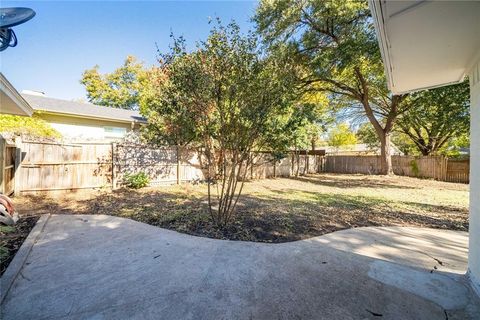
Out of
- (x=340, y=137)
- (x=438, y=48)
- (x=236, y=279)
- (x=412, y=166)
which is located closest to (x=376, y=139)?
(x=340, y=137)

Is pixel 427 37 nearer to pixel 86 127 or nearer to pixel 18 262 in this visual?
pixel 18 262

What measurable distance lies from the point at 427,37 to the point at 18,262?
475 cm

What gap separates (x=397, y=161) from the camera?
53.6ft

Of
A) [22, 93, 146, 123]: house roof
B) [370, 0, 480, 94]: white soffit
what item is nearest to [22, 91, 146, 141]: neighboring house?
[22, 93, 146, 123]: house roof

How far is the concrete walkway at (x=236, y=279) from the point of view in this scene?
194 centimetres

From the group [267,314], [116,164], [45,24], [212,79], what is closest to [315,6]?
[212,79]

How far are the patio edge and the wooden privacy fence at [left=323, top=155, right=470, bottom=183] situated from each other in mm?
17841

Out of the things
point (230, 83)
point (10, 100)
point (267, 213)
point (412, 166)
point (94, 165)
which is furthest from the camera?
point (412, 166)

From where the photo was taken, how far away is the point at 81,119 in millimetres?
12234

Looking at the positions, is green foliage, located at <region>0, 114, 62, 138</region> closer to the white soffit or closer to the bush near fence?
the bush near fence

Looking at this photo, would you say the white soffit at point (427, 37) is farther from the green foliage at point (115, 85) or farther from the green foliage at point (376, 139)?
the green foliage at point (115, 85)

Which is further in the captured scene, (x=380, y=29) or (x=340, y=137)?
(x=340, y=137)

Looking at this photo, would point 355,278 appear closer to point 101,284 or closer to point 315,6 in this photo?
point 101,284

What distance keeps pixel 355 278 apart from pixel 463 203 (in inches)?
284
